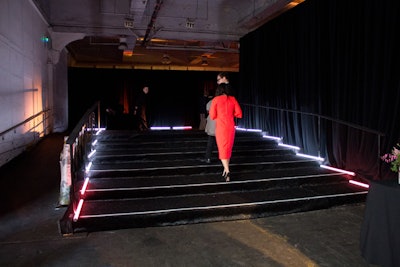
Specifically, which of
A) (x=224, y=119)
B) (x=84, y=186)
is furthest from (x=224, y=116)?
(x=84, y=186)

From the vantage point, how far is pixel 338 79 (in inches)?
248

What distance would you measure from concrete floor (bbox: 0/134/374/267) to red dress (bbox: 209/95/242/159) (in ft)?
3.86

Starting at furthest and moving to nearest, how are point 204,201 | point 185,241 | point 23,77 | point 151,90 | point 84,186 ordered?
point 151,90, point 23,77, point 84,186, point 204,201, point 185,241

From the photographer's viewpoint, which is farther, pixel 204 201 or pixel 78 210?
pixel 204 201

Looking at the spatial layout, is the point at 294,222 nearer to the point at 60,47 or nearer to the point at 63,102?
the point at 60,47

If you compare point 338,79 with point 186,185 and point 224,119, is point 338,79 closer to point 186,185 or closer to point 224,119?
point 224,119

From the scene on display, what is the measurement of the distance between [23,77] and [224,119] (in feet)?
14.7

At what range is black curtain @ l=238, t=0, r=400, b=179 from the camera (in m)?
5.29

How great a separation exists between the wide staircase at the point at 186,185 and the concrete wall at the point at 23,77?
1.48 meters

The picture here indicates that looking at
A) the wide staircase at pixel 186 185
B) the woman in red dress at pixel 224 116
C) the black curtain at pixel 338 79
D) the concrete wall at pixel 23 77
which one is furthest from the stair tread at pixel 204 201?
the concrete wall at pixel 23 77

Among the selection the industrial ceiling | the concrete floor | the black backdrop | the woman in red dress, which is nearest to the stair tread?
the concrete floor

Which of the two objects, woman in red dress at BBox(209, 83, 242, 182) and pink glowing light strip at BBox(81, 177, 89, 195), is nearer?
pink glowing light strip at BBox(81, 177, 89, 195)

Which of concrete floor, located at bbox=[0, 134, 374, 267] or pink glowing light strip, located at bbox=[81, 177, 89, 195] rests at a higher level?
pink glowing light strip, located at bbox=[81, 177, 89, 195]

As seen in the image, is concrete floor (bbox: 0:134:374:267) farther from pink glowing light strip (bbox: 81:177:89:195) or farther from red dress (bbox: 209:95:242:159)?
red dress (bbox: 209:95:242:159)
